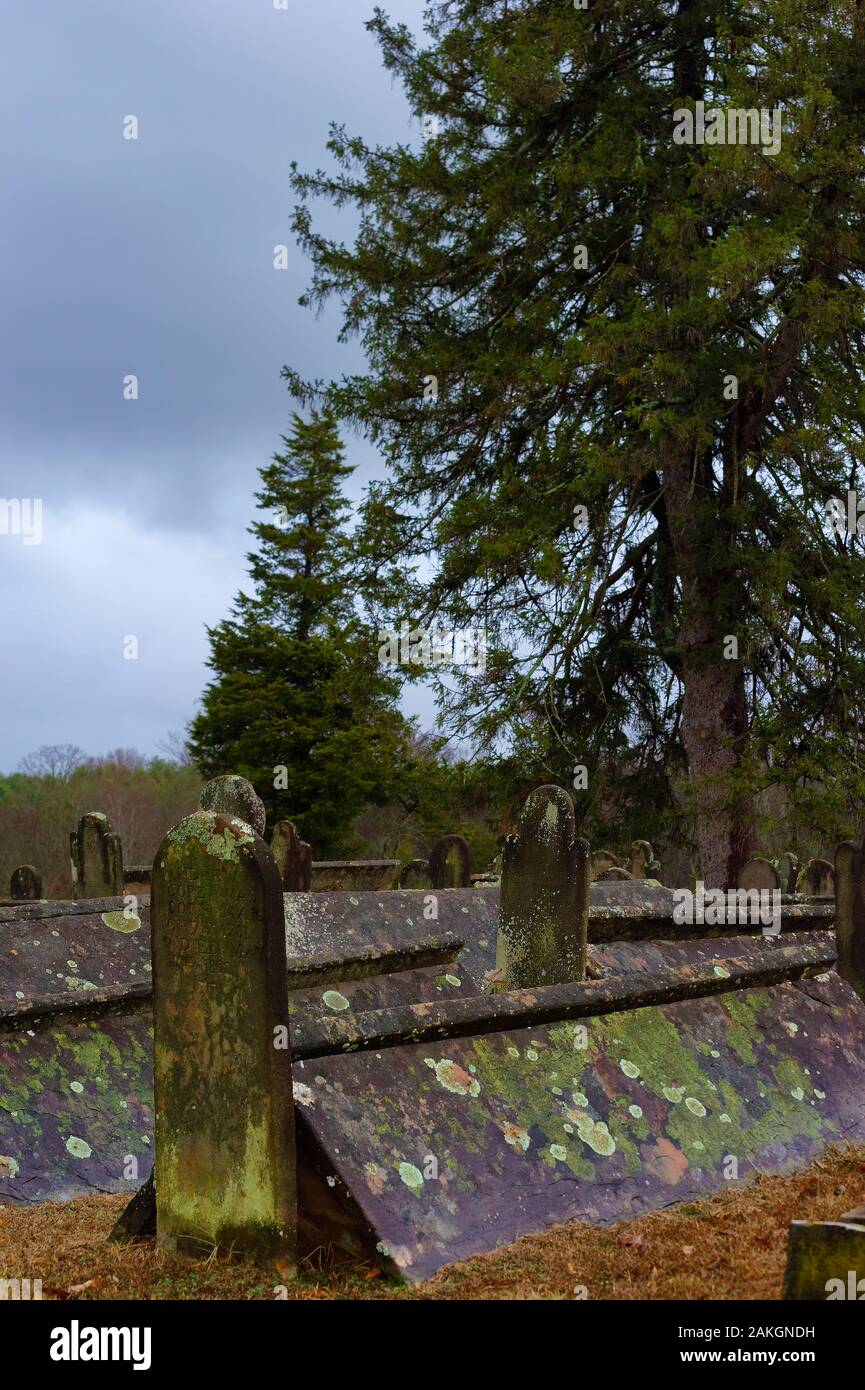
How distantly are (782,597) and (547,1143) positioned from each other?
48.7 ft

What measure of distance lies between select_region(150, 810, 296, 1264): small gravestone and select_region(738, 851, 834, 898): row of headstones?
1113cm

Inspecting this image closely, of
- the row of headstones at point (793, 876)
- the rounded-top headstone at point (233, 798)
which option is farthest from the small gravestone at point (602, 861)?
the rounded-top headstone at point (233, 798)

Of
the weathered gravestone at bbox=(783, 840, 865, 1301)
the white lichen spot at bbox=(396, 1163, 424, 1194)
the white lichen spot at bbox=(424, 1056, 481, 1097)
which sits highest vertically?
the white lichen spot at bbox=(424, 1056, 481, 1097)

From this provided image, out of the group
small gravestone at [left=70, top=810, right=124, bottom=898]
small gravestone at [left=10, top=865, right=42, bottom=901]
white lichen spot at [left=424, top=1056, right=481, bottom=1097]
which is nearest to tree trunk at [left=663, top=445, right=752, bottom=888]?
small gravestone at [left=70, top=810, right=124, bottom=898]

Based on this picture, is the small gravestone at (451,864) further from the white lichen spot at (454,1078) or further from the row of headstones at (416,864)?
the white lichen spot at (454,1078)

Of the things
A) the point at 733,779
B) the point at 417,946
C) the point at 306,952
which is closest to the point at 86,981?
the point at 306,952

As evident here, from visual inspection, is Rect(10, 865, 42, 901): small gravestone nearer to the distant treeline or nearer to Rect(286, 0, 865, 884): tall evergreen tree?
Rect(286, 0, 865, 884): tall evergreen tree

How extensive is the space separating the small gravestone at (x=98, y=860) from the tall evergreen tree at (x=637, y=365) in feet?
22.7

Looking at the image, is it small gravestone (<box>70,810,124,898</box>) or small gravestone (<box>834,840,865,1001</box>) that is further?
small gravestone (<box>70,810,124,898</box>)

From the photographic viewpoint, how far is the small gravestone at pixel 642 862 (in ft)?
71.0

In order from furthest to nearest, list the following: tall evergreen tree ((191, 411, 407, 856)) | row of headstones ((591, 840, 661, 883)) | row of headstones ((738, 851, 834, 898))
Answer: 1. tall evergreen tree ((191, 411, 407, 856))
2. row of headstones ((591, 840, 661, 883))
3. row of headstones ((738, 851, 834, 898))

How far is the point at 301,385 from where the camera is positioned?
2361 cm

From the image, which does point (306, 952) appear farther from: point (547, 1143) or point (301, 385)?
point (301, 385)

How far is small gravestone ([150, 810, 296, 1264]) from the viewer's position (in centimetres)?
463
